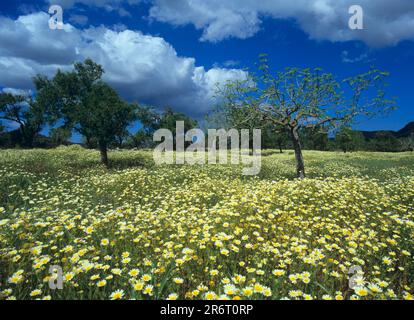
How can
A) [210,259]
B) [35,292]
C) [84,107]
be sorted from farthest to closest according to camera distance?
[84,107] → [210,259] → [35,292]

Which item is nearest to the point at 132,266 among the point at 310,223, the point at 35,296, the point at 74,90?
the point at 35,296

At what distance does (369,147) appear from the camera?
91.0 m

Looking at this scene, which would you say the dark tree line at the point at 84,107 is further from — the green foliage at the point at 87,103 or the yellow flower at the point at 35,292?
the yellow flower at the point at 35,292

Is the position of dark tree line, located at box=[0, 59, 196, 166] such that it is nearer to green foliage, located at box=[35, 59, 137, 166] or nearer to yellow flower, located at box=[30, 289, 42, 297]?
green foliage, located at box=[35, 59, 137, 166]

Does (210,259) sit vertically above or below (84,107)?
below

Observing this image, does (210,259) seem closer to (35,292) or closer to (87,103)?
(35,292)

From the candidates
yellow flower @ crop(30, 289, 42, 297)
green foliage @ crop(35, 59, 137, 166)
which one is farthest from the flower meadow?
green foliage @ crop(35, 59, 137, 166)

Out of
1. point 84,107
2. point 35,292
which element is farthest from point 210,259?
point 84,107

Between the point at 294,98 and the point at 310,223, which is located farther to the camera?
the point at 294,98

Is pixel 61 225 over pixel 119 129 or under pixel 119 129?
under

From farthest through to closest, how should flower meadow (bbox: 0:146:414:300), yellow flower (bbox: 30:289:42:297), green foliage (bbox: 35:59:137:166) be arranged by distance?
green foliage (bbox: 35:59:137:166) → flower meadow (bbox: 0:146:414:300) → yellow flower (bbox: 30:289:42:297)

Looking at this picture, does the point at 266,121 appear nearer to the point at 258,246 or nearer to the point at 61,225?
the point at 258,246

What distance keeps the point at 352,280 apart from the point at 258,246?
1587mm
